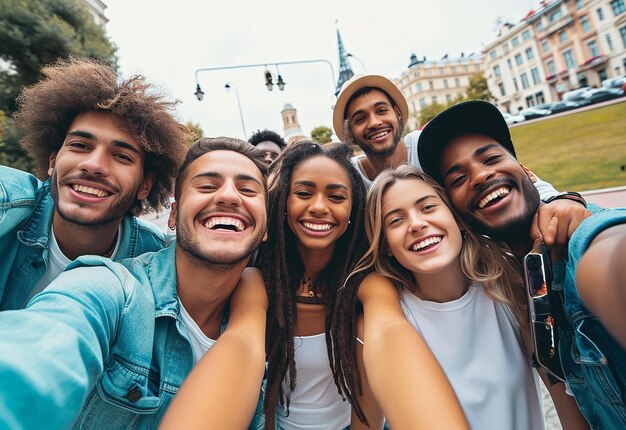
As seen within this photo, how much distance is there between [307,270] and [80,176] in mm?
1792

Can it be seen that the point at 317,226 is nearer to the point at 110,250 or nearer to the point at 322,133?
the point at 110,250

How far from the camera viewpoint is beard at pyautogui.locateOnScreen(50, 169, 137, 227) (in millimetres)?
2087

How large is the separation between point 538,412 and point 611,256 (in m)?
1.35

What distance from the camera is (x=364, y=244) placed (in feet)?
8.36

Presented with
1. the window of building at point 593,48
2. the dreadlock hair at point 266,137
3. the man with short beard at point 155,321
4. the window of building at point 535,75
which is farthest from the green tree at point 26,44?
the window of building at point 535,75

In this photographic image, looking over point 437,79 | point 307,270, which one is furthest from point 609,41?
point 307,270

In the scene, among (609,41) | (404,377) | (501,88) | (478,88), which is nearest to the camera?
(404,377)

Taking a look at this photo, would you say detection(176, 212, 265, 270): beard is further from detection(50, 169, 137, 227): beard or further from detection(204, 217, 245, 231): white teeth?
detection(50, 169, 137, 227): beard

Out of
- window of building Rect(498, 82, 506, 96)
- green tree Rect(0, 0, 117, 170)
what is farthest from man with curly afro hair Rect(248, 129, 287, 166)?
window of building Rect(498, 82, 506, 96)

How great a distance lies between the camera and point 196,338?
6.15 feet

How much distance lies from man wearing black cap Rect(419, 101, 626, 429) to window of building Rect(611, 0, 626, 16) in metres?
61.8

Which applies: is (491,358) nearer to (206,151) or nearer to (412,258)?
(412,258)

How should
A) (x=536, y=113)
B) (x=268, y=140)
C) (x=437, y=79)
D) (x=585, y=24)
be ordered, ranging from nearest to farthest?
(x=268, y=140), (x=536, y=113), (x=585, y=24), (x=437, y=79)

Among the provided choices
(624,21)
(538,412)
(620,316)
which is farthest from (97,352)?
(624,21)
